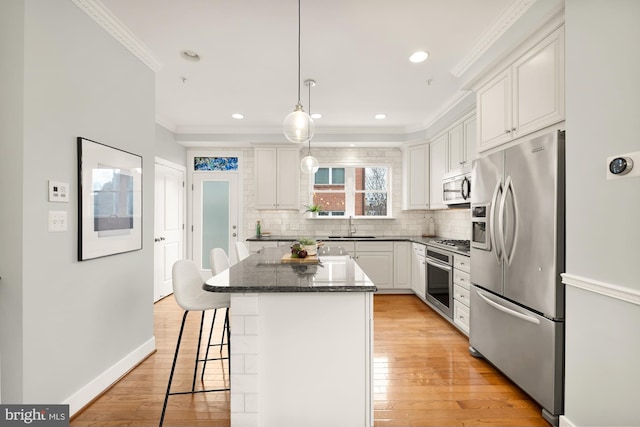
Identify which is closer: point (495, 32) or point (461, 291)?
point (495, 32)

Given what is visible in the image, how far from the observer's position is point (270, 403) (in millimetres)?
1642

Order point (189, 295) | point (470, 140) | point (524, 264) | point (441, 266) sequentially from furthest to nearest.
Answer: point (441, 266), point (470, 140), point (524, 264), point (189, 295)

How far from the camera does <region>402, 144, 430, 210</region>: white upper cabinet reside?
16.2 feet

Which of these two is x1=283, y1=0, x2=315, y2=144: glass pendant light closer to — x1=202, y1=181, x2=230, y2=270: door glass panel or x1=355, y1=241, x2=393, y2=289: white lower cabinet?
x1=355, y1=241, x2=393, y2=289: white lower cabinet

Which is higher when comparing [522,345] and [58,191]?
[58,191]

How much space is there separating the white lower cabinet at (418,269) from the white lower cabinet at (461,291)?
95cm

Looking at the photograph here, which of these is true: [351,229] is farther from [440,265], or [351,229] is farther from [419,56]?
[419,56]

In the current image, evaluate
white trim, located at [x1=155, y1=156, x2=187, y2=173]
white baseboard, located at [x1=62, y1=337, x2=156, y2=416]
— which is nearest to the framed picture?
white baseboard, located at [x1=62, y1=337, x2=156, y2=416]

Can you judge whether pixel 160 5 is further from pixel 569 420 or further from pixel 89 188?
pixel 569 420

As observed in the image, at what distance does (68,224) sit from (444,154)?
4.15 meters

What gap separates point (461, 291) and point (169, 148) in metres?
4.59

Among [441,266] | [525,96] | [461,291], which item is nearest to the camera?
[525,96]

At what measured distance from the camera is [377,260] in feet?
16.0

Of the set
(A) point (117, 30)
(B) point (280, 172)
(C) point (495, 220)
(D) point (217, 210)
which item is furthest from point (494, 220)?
(D) point (217, 210)
